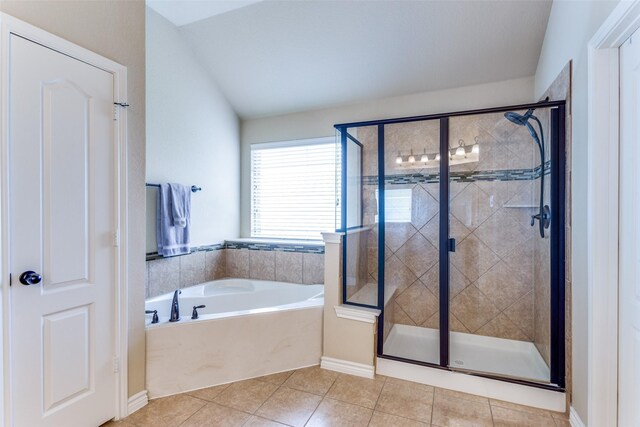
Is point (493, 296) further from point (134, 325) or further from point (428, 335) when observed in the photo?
point (134, 325)

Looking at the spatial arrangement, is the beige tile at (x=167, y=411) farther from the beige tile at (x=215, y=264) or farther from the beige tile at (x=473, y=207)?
the beige tile at (x=473, y=207)

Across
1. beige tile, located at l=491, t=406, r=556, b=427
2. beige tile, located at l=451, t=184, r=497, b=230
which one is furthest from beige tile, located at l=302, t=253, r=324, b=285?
beige tile, located at l=491, t=406, r=556, b=427

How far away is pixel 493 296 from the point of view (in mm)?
2611

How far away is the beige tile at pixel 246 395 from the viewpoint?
1.90m

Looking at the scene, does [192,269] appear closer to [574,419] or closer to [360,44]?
[360,44]

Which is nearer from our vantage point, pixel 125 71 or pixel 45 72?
pixel 45 72

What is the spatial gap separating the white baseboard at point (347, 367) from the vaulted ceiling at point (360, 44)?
2501 millimetres

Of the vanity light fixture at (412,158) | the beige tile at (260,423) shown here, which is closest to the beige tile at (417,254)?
the vanity light fixture at (412,158)

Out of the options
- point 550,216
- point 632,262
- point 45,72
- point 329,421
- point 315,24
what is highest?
point 315,24

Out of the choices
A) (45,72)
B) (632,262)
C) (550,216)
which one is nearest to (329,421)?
(632,262)

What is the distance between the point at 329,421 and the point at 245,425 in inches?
19.3

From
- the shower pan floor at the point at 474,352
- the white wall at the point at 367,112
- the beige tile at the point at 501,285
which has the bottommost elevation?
the shower pan floor at the point at 474,352

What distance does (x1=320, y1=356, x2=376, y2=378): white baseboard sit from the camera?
2.24 m

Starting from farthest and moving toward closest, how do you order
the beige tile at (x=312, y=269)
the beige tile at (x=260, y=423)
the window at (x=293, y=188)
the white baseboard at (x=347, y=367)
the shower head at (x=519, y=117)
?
the window at (x=293, y=188) < the beige tile at (x=312, y=269) < the white baseboard at (x=347, y=367) < the shower head at (x=519, y=117) < the beige tile at (x=260, y=423)
